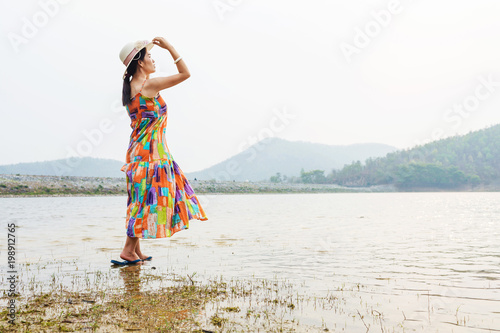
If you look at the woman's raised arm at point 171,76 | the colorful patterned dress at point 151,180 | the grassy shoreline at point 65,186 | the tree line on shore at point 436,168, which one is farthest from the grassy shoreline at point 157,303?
the tree line on shore at point 436,168

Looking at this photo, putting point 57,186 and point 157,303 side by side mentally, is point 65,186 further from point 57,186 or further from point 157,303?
point 157,303

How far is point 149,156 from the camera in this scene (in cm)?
533

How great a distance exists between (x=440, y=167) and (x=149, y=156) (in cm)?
13801

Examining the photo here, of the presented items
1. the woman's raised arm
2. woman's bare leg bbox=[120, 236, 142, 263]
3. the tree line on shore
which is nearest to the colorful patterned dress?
the woman's raised arm

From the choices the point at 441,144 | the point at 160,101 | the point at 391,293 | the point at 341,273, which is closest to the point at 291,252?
the point at 341,273

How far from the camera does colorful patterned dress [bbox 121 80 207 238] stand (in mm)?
5168

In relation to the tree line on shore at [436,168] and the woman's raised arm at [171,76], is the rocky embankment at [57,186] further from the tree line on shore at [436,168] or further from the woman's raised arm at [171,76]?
the tree line on shore at [436,168]

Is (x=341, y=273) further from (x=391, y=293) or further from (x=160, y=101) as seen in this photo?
(x=160, y=101)

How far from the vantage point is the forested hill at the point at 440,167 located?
127 m

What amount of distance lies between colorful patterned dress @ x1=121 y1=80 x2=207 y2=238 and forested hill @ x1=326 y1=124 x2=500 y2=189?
128724mm

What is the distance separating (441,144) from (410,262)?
169959 mm

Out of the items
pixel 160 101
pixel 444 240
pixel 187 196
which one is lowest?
pixel 444 240

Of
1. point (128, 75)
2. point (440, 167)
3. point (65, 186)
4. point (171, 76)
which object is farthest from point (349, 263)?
point (440, 167)

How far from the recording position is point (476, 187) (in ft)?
421
